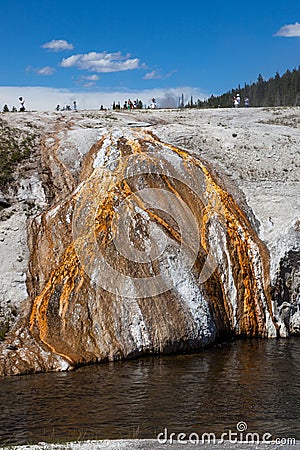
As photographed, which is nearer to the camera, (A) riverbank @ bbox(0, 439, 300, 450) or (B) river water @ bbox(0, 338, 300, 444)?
(A) riverbank @ bbox(0, 439, 300, 450)

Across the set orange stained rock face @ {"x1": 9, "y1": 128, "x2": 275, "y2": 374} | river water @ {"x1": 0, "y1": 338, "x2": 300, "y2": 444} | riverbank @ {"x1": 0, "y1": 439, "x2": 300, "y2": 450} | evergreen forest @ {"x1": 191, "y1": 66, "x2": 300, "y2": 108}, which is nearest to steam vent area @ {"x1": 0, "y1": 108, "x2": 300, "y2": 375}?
orange stained rock face @ {"x1": 9, "y1": 128, "x2": 275, "y2": 374}

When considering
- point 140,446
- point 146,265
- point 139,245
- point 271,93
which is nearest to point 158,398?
point 140,446

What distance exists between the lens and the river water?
1295 cm

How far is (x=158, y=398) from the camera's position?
1515 centimetres

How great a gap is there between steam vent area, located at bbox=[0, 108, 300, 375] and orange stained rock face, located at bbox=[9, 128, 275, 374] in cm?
4

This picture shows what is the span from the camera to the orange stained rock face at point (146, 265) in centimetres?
1944

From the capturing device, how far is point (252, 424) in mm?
13094

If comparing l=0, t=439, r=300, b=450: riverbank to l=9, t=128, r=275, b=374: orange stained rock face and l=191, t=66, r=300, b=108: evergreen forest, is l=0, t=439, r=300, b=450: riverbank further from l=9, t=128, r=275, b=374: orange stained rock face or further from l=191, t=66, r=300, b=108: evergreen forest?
l=191, t=66, r=300, b=108: evergreen forest

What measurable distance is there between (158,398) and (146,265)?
6.26m

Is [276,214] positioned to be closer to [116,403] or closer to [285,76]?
[116,403]

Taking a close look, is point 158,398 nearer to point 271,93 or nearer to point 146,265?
point 146,265

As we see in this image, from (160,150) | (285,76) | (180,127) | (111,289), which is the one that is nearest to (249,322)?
(111,289)

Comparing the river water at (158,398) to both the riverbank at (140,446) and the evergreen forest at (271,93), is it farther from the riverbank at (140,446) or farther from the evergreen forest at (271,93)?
the evergreen forest at (271,93)

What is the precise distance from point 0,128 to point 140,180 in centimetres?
1049
